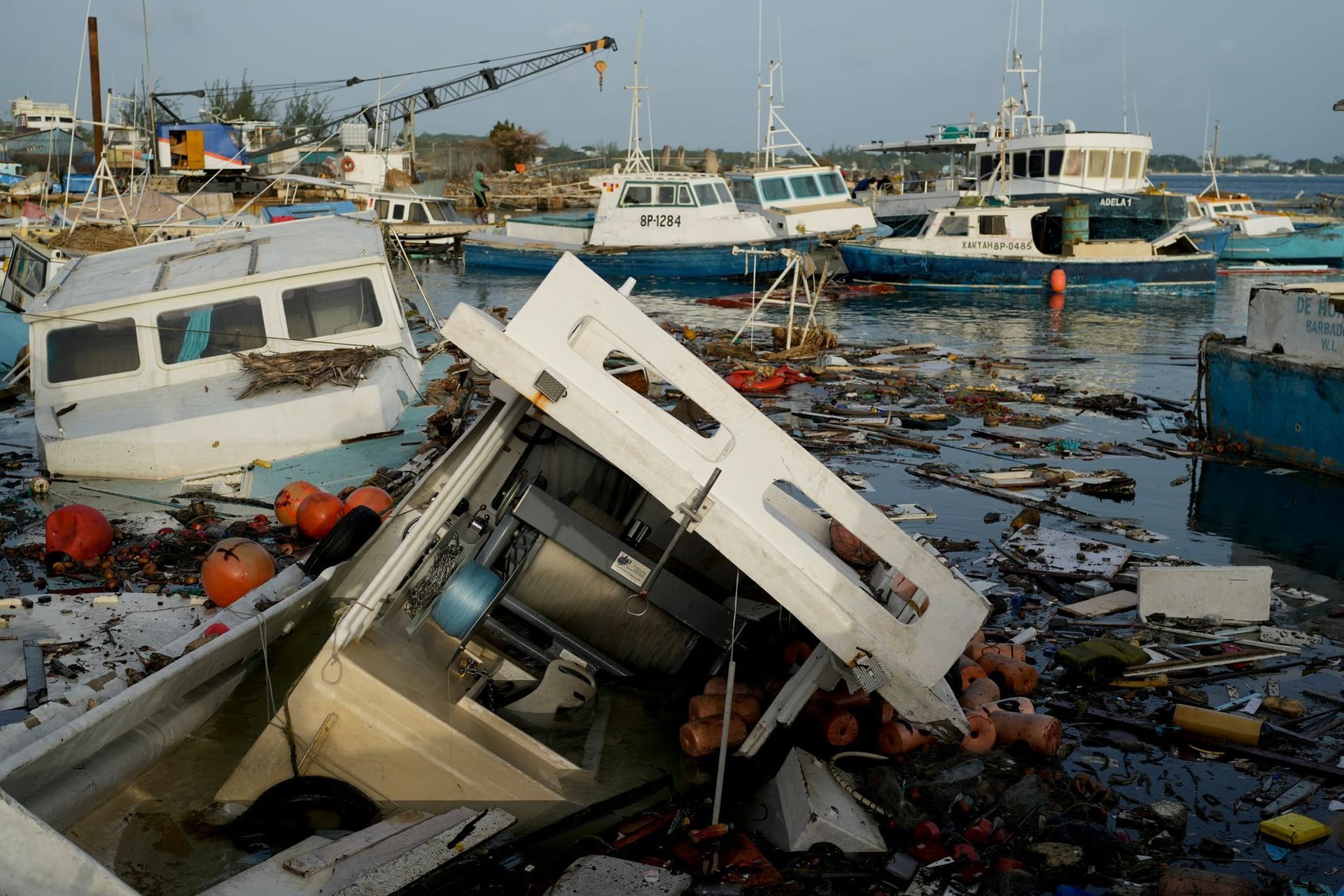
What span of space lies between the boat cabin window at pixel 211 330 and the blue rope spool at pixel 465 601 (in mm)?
5661

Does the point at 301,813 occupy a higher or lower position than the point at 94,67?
lower

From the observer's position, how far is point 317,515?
27.5ft

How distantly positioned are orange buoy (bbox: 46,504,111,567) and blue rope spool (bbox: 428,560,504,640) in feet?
13.4

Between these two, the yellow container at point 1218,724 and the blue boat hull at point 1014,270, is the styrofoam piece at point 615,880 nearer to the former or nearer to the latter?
the yellow container at point 1218,724

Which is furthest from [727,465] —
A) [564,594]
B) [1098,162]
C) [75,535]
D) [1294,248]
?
[1294,248]

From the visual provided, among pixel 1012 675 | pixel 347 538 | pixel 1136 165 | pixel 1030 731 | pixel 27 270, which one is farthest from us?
pixel 1136 165

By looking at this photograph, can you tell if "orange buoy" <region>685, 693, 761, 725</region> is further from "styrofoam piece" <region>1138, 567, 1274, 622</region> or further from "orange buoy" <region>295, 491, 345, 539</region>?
"orange buoy" <region>295, 491, 345, 539</region>

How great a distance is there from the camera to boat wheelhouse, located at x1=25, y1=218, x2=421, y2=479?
30.2 feet

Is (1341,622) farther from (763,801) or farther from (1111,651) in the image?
(763,801)

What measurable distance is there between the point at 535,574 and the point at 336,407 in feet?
15.2

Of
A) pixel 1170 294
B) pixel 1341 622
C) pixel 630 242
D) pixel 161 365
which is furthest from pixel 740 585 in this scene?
pixel 1170 294

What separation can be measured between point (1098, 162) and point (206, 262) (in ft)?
101

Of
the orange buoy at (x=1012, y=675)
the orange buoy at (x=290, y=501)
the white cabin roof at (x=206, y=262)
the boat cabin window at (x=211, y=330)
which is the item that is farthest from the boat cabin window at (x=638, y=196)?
the orange buoy at (x=1012, y=675)

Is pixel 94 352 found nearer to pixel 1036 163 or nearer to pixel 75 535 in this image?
pixel 75 535
